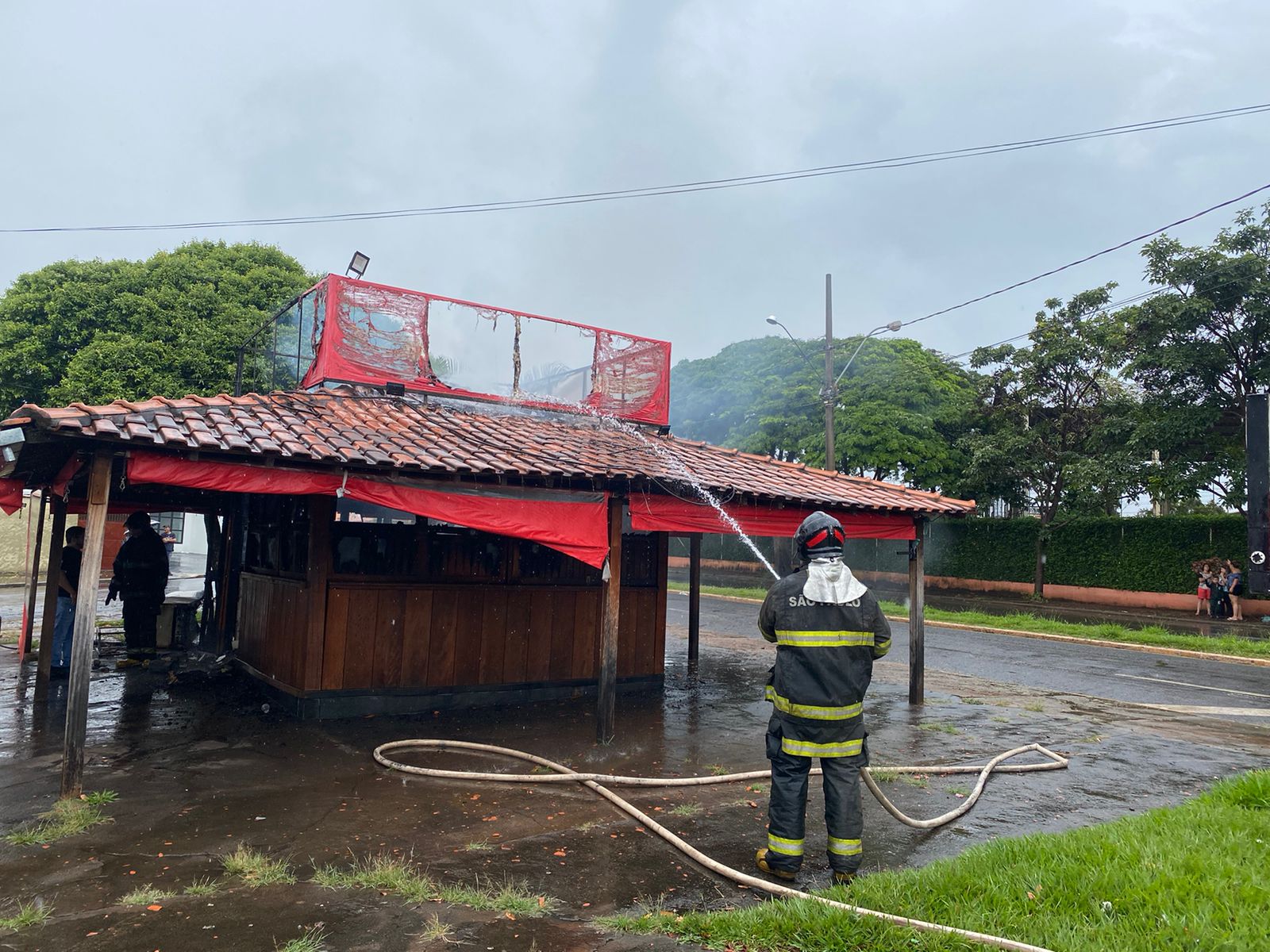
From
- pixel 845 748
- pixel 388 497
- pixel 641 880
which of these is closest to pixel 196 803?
pixel 388 497

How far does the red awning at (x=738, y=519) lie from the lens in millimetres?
8117

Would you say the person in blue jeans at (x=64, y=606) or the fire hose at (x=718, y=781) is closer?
the fire hose at (x=718, y=781)

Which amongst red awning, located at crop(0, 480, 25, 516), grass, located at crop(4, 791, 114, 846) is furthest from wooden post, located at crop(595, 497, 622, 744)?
red awning, located at crop(0, 480, 25, 516)

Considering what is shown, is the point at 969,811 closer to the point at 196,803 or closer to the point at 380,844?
the point at 380,844

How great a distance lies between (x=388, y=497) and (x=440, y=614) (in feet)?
8.64

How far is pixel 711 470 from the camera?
9156mm

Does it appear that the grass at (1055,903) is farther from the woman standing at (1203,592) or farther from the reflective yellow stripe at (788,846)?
the woman standing at (1203,592)

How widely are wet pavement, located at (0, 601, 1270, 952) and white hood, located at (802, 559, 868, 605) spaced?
164 centimetres

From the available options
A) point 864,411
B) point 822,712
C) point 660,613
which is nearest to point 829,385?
point 864,411

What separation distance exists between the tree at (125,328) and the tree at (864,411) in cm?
1737

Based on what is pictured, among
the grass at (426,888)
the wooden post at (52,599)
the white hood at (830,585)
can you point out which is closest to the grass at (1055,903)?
the grass at (426,888)

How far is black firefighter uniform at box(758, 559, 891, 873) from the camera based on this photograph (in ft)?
15.2

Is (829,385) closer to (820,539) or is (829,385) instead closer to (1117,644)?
(1117,644)

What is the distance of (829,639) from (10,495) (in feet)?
26.5
